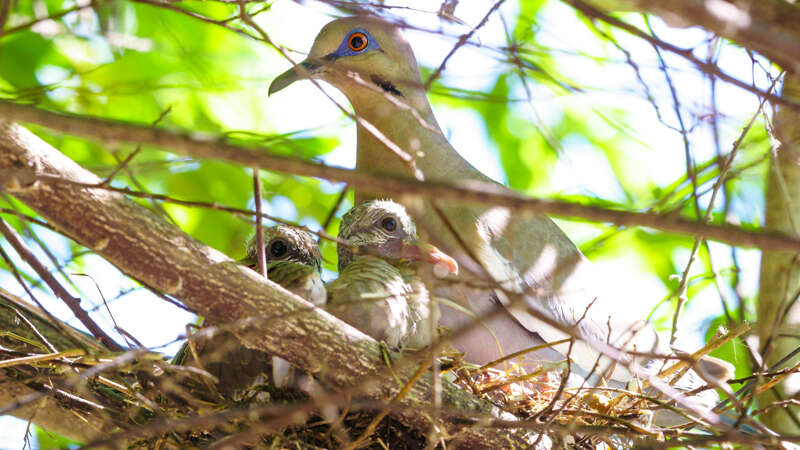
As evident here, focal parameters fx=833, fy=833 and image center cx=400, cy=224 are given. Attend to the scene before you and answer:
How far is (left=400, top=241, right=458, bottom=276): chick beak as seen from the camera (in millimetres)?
2844

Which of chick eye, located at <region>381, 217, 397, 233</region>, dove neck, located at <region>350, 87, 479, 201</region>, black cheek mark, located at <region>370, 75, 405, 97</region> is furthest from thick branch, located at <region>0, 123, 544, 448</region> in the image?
black cheek mark, located at <region>370, 75, 405, 97</region>

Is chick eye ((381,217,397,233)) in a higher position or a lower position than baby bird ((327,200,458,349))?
higher

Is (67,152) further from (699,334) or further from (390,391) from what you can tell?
(699,334)

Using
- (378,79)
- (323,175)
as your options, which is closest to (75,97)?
(378,79)

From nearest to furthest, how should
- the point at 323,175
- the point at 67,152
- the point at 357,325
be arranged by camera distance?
the point at 323,175 → the point at 357,325 → the point at 67,152

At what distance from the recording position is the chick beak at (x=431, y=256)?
112 inches

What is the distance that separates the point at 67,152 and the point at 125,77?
535 millimetres

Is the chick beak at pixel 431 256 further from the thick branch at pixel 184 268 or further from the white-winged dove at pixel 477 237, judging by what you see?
the thick branch at pixel 184 268

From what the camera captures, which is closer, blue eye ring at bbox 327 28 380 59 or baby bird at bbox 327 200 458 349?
baby bird at bbox 327 200 458 349

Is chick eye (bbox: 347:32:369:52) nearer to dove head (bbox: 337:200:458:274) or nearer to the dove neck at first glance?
the dove neck

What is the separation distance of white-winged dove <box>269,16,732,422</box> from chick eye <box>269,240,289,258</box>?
434 millimetres

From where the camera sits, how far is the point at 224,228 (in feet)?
14.2

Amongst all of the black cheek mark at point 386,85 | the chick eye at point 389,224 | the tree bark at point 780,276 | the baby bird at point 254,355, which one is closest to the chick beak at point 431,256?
the chick eye at point 389,224

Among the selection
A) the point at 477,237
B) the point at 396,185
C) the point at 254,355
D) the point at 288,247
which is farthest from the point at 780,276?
the point at 396,185
